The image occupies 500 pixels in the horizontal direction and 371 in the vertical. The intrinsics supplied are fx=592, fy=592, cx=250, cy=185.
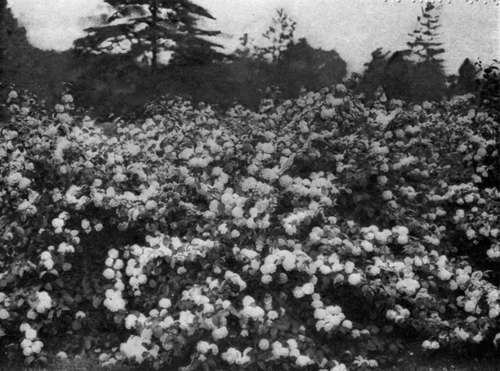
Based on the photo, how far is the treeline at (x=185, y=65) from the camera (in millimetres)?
6129

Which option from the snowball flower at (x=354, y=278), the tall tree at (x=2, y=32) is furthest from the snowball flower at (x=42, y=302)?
the tall tree at (x=2, y=32)

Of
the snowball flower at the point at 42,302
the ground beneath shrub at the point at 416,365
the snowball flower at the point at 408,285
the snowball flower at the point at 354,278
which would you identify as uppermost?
the snowball flower at the point at 354,278

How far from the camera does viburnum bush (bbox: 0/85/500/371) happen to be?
382 cm

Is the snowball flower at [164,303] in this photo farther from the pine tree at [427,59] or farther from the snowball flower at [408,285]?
the pine tree at [427,59]

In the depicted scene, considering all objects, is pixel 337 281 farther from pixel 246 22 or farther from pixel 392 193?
pixel 246 22

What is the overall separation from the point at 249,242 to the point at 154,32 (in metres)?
3.12

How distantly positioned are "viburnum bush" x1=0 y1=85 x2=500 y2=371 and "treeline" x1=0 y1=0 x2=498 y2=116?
1.53m

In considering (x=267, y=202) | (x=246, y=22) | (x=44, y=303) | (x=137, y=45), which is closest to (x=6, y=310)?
(x=44, y=303)

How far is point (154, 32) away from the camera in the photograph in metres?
6.20

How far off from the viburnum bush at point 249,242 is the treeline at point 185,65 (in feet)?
5.00

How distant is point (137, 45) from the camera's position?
617 cm

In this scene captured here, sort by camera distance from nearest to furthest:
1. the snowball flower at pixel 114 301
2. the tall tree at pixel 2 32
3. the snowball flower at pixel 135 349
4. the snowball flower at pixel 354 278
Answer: the snowball flower at pixel 135 349 → the snowball flower at pixel 354 278 → the snowball flower at pixel 114 301 → the tall tree at pixel 2 32

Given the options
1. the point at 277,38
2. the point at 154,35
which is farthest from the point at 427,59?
the point at 154,35

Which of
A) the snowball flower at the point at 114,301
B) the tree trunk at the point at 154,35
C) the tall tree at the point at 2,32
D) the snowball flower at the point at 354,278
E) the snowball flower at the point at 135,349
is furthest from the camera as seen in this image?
the tree trunk at the point at 154,35
